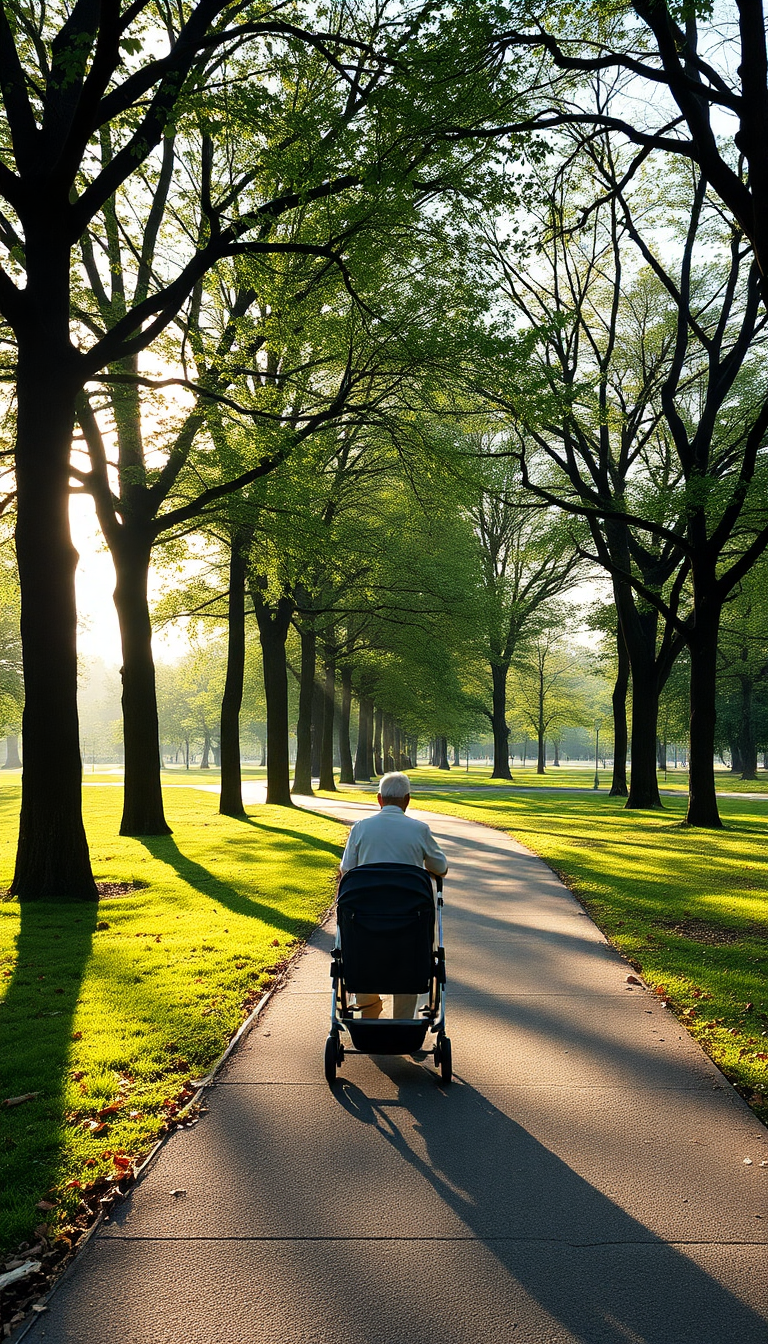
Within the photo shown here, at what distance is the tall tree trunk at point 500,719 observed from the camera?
42.9 m

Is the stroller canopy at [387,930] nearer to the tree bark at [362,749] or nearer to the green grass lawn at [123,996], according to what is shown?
the green grass lawn at [123,996]

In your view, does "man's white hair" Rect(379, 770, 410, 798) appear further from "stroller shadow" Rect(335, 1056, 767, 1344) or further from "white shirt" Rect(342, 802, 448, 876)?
"stroller shadow" Rect(335, 1056, 767, 1344)

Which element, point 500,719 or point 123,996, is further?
point 500,719

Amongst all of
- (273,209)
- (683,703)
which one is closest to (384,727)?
(683,703)

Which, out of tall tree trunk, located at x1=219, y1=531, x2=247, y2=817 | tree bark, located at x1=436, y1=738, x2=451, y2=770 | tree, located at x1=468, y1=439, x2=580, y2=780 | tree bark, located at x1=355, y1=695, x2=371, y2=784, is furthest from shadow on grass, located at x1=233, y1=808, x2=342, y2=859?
tree bark, located at x1=436, y1=738, x2=451, y2=770

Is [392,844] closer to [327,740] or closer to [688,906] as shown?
[688,906]

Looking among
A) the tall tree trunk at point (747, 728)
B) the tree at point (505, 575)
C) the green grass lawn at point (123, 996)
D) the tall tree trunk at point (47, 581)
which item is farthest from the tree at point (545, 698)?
the tall tree trunk at point (47, 581)

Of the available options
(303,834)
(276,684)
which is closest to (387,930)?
(303,834)

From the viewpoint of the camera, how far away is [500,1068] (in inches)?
199

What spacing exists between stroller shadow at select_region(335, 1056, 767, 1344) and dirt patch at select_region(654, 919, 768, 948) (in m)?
4.68

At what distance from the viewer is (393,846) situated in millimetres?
5055

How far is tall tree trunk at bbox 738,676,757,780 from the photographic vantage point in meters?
48.2

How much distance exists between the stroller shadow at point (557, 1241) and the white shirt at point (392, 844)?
4.30 feet

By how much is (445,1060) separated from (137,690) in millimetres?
12316
